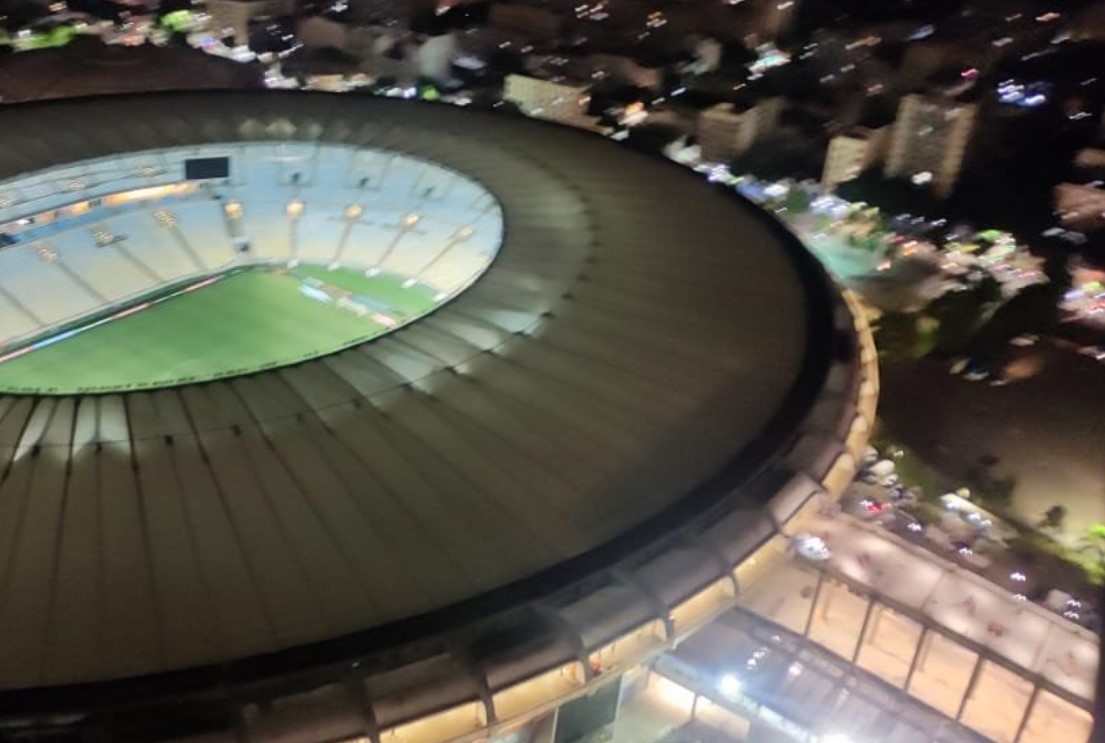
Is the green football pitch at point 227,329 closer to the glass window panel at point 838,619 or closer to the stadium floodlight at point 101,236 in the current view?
the stadium floodlight at point 101,236

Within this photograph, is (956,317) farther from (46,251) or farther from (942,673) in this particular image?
(46,251)

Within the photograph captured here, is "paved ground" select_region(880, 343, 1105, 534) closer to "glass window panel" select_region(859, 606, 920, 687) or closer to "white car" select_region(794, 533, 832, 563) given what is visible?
"white car" select_region(794, 533, 832, 563)

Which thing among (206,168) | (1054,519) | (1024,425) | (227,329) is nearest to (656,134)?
(1024,425)

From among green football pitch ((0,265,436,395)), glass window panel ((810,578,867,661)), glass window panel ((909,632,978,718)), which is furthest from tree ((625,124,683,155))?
glass window panel ((909,632,978,718))

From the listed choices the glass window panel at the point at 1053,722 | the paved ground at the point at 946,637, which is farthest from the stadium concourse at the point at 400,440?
the glass window panel at the point at 1053,722

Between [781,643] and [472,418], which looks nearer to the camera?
[472,418]

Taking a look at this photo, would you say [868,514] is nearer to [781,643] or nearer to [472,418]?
[781,643]

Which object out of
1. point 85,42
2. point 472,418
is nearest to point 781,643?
point 472,418
